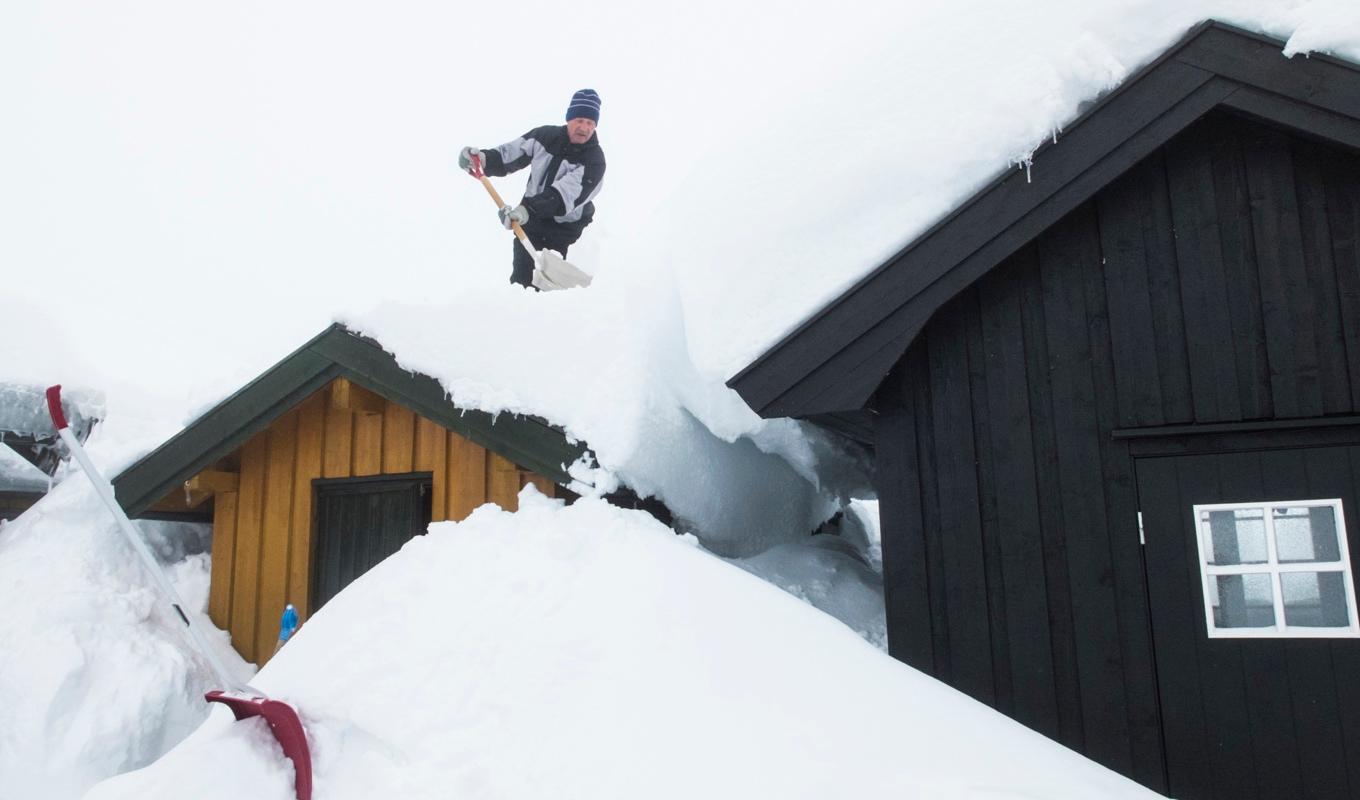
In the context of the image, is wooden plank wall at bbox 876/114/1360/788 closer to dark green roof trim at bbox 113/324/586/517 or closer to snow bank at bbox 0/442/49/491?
dark green roof trim at bbox 113/324/586/517

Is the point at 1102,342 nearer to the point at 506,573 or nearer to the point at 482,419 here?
the point at 506,573

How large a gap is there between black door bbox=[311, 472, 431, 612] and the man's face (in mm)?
3466

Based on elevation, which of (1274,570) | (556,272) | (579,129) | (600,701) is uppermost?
(579,129)

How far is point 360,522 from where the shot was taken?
21.9 ft

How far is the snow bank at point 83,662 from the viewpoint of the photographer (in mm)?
5078

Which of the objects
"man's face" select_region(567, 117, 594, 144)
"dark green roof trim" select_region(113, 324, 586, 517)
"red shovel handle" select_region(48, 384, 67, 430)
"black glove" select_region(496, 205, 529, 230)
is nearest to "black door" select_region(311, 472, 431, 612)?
"dark green roof trim" select_region(113, 324, 586, 517)

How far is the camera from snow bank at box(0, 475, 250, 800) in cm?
508

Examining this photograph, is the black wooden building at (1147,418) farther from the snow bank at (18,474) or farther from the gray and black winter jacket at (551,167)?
the snow bank at (18,474)

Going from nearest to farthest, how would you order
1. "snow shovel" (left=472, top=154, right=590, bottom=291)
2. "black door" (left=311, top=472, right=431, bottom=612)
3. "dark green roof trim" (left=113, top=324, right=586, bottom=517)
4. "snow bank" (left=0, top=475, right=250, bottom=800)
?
"snow bank" (left=0, top=475, right=250, bottom=800) < "dark green roof trim" (left=113, top=324, right=586, bottom=517) < "black door" (left=311, top=472, right=431, bottom=612) < "snow shovel" (left=472, top=154, right=590, bottom=291)

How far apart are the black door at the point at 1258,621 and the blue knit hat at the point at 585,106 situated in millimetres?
5709

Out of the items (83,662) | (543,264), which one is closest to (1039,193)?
(543,264)

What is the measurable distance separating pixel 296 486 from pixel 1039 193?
5.59 meters

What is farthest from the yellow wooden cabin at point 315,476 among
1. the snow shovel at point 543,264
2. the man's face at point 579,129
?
the man's face at point 579,129

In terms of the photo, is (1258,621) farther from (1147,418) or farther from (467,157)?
(467,157)
